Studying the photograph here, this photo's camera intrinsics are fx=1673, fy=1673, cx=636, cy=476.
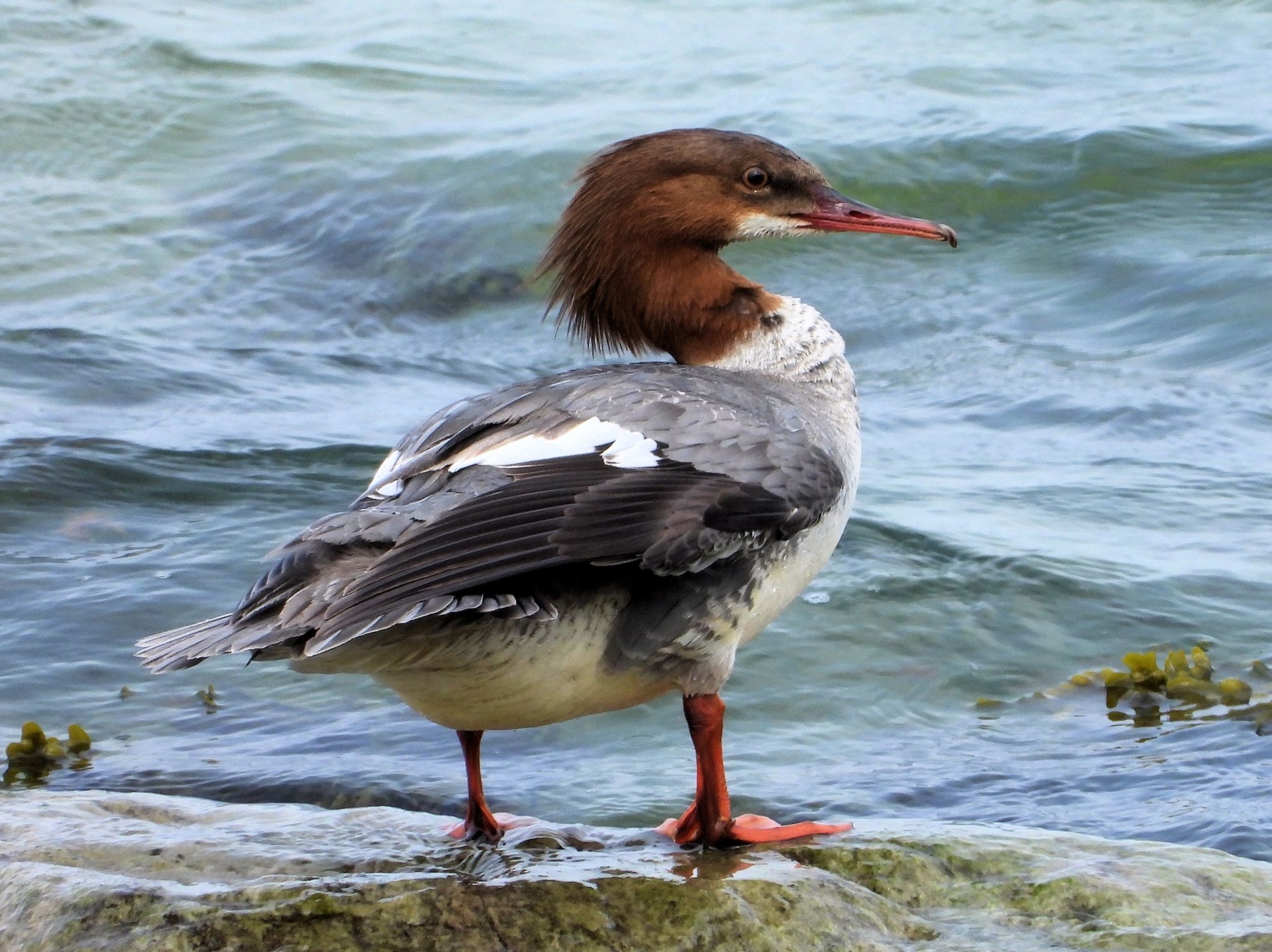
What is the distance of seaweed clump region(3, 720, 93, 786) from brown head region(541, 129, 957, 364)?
1.95 meters

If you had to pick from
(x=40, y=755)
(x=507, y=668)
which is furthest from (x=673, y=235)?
(x=40, y=755)

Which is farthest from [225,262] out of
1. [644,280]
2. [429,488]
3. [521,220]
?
[429,488]

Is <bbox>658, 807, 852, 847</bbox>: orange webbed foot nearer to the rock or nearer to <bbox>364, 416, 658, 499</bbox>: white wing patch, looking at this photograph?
the rock

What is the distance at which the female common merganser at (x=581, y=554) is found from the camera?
10.7 ft

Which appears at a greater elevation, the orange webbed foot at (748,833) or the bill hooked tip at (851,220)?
the bill hooked tip at (851,220)

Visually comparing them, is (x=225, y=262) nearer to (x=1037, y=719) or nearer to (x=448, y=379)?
(x=448, y=379)

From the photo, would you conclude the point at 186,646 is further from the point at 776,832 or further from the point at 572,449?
the point at 776,832

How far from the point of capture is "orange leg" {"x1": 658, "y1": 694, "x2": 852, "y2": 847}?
153 inches

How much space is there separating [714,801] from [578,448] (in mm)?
914

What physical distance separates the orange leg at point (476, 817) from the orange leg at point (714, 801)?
0.46m

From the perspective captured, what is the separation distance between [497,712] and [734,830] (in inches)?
26.8

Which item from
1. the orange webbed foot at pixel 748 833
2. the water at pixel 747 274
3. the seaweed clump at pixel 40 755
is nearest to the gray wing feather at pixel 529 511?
the orange webbed foot at pixel 748 833

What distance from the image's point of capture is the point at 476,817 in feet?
13.4

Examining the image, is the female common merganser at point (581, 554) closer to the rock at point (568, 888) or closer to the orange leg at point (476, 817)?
the orange leg at point (476, 817)
